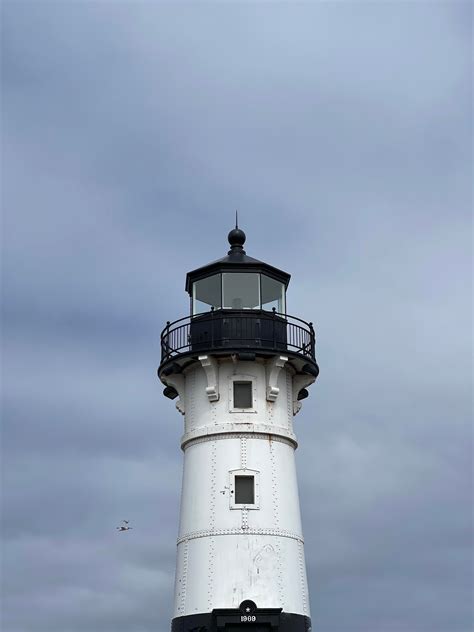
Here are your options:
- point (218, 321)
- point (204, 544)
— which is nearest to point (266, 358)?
point (218, 321)

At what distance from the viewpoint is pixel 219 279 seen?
31578 mm

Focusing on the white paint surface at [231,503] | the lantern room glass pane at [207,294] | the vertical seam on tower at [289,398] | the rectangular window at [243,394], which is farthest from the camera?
the lantern room glass pane at [207,294]

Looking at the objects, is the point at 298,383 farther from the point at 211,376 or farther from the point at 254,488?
the point at 254,488

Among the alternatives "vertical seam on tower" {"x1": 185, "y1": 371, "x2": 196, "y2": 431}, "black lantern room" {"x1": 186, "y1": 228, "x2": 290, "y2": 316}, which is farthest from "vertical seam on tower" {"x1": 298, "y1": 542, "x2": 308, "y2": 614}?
"black lantern room" {"x1": 186, "y1": 228, "x2": 290, "y2": 316}

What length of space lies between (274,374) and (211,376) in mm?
1752

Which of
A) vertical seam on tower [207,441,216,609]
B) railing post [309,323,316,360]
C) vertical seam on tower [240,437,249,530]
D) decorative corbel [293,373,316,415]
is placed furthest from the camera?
decorative corbel [293,373,316,415]

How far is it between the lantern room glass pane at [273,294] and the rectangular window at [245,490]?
4980 millimetres

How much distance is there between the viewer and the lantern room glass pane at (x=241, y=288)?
3145cm

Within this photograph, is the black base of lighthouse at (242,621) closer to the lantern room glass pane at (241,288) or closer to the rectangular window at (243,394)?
the rectangular window at (243,394)

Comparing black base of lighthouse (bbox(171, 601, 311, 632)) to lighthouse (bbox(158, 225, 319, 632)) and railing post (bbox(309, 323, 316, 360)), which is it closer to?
lighthouse (bbox(158, 225, 319, 632))

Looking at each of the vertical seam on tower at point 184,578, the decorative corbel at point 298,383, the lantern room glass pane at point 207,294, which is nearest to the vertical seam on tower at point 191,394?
the lantern room glass pane at point 207,294

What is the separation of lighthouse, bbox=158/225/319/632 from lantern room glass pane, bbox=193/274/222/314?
0.03m

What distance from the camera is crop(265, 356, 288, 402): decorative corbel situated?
3033 centimetres

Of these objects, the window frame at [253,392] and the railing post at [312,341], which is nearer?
the window frame at [253,392]
